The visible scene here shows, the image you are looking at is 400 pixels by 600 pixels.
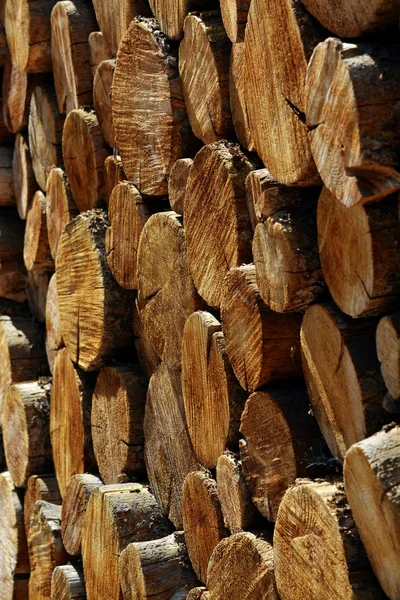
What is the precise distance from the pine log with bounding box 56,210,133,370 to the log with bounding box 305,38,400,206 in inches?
52.0

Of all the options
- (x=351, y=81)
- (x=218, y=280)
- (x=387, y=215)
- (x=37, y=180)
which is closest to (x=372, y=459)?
(x=387, y=215)

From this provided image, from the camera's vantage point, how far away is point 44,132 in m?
3.42

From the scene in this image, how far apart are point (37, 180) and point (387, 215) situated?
2191 mm

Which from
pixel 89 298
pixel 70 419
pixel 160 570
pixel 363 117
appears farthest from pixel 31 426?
pixel 363 117

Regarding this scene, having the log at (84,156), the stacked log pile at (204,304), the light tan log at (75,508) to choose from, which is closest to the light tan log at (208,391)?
the stacked log pile at (204,304)

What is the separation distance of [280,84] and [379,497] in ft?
2.45

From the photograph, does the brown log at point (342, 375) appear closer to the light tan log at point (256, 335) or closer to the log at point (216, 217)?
the light tan log at point (256, 335)

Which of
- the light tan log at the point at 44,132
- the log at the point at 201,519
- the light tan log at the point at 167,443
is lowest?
the log at the point at 201,519

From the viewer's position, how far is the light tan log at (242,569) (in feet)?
6.77

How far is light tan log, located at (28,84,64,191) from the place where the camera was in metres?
3.35

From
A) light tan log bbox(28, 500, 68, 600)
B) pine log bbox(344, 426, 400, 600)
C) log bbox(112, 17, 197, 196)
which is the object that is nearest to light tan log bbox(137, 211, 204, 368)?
log bbox(112, 17, 197, 196)

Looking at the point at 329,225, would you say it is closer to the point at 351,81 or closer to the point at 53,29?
the point at 351,81

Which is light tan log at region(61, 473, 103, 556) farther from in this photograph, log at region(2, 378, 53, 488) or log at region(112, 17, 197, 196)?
log at region(112, 17, 197, 196)

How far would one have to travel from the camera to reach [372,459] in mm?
1588
